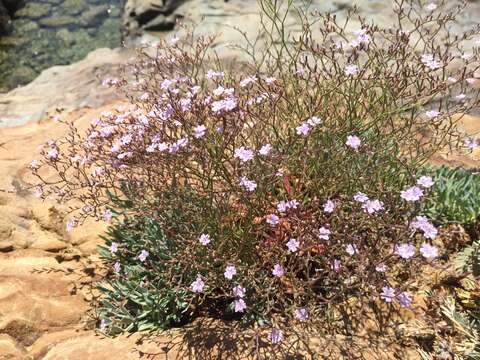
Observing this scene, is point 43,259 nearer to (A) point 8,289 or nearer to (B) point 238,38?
(A) point 8,289

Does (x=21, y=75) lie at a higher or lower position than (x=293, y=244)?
higher

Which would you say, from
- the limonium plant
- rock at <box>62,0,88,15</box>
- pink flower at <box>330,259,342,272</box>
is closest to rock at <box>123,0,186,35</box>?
rock at <box>62,0,88,15</box>

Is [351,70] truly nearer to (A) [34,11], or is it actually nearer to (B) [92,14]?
(B) [92,14]

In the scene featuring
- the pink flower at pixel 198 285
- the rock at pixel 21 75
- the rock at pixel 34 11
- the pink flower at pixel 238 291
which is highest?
the rock at pixel 34 11

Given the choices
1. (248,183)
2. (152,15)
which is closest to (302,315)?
(248,183)

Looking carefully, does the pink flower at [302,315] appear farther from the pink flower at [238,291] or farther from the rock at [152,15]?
the rock at [152,15]

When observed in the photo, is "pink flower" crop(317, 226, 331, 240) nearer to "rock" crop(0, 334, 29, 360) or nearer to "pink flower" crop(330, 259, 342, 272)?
"pink flower" crop(330, 259, 342, 272)

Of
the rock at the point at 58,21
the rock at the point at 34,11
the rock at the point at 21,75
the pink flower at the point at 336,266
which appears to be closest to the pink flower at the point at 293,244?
the pink flower at the point at 336,266
